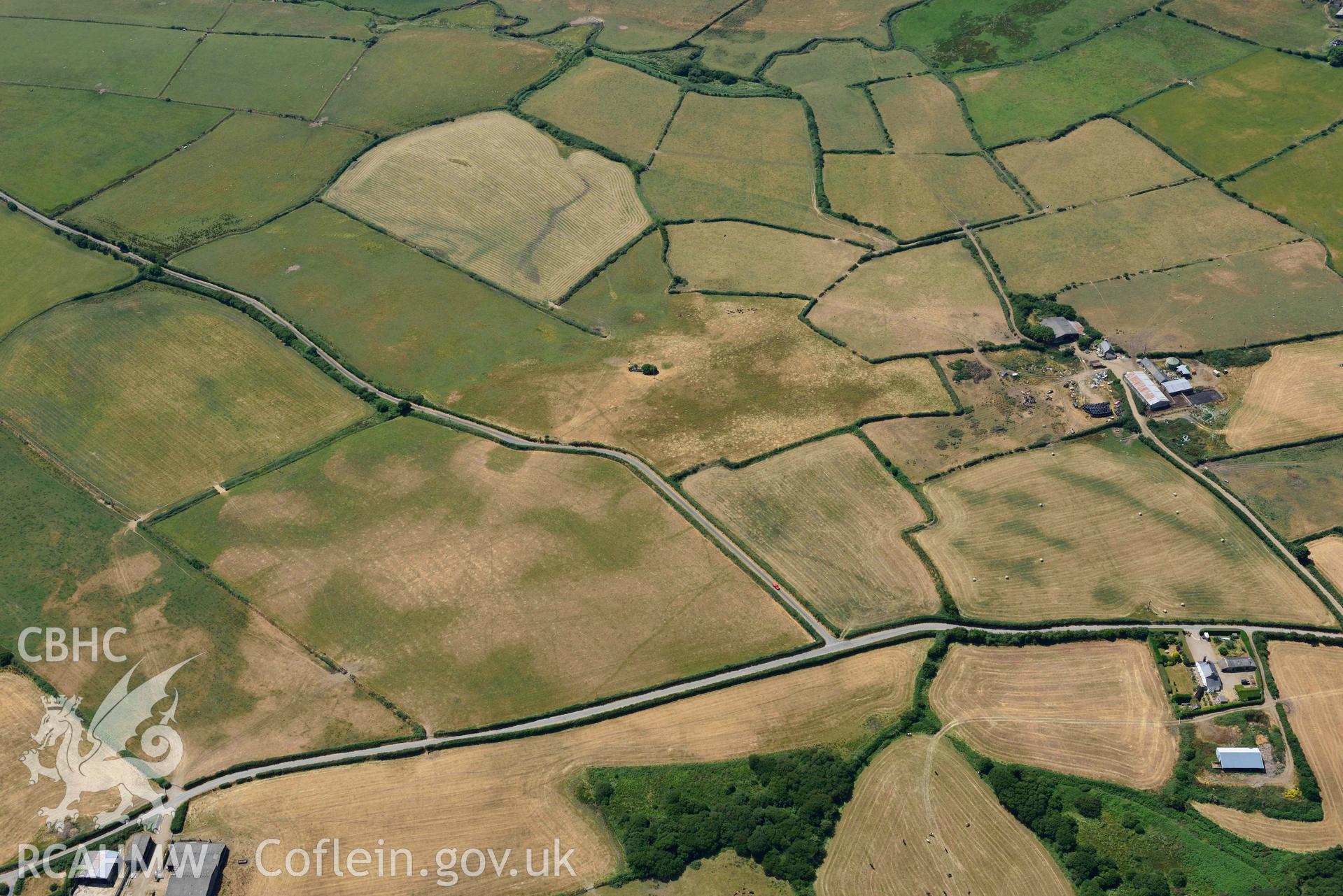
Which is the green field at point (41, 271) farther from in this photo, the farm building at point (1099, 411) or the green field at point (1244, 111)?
the green field at point (1244, 111)

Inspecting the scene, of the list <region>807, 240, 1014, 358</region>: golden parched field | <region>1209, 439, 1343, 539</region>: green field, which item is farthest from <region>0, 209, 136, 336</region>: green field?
<region>1209, 439, 1343, 539</region>: green field

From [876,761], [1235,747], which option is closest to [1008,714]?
[876,761]

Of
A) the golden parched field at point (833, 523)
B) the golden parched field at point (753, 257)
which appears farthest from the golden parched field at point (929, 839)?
the golden parched field at point (753, 257)

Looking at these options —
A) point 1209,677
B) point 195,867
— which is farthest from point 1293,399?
point 195,867

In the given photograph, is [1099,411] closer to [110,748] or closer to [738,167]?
[738,167]

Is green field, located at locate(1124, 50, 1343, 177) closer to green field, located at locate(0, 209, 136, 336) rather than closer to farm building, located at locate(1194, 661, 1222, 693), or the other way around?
Result: farm building, located at locate(1194, 661, 1222, 693)

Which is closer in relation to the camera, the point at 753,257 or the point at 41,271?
the point at 41,271
